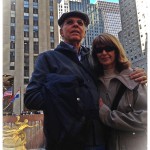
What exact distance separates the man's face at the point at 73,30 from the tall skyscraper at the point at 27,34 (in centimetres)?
2559

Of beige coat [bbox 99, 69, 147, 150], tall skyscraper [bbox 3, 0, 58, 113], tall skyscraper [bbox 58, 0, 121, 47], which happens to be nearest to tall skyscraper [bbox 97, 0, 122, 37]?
tall skyscraper [bbox 58, 0, 121, 47]

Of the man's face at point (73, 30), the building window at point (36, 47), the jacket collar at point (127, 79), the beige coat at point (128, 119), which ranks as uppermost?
the building window at point (36, 47)

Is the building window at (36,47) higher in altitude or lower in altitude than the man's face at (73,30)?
higher

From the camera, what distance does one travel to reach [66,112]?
3.96 ft

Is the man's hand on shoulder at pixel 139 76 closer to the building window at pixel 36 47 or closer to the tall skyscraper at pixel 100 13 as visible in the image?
the building window at pixel 36 47

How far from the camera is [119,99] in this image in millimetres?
1350

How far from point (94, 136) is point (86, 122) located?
0.10 m

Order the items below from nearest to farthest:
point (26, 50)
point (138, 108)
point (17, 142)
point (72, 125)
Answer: point (72, 125)
point (138, 108)
point (17, 142)
point (26, 50)

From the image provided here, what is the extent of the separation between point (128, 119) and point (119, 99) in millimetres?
138

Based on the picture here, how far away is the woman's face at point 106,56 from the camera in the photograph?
151 centimetres

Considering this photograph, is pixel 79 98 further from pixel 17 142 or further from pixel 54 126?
pixel 17 142

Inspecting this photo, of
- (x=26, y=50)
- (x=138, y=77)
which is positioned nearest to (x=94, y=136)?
(x=138, y=77)

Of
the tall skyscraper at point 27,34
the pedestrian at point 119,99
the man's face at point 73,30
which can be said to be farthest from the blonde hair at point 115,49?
the tall skyscraper at point 27,34

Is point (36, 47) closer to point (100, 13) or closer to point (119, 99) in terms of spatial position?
point (119, 99)
